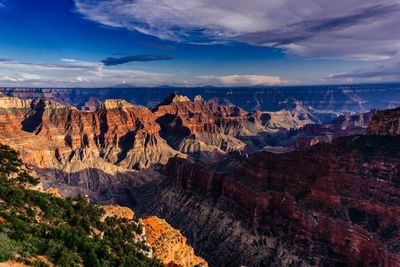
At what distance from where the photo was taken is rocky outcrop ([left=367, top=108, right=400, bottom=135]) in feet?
334

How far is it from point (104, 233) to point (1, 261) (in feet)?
74.4

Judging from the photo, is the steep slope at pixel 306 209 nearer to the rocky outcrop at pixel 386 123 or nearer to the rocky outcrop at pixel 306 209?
the rocky outcrop at pixel 306 209

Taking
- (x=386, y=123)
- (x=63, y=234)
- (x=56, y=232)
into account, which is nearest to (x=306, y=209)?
(x=386, y=123)

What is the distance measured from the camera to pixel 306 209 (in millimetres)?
96438

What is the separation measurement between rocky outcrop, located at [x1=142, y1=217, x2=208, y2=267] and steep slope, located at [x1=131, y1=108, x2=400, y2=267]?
105 feet

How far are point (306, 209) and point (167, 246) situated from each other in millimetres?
43415

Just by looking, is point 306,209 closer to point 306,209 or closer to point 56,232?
point 306,209

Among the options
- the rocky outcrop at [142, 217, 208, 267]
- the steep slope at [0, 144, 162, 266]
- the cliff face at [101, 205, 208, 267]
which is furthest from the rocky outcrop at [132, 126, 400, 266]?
the steep slope at [0, 144, 162, 266]

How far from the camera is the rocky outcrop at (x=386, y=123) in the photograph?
4008 inches

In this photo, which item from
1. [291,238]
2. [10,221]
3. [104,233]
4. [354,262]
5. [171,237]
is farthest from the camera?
[291,238]

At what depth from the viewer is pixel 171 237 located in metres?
69.2

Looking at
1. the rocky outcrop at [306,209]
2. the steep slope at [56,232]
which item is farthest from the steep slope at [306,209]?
the steep slope at [56,232]

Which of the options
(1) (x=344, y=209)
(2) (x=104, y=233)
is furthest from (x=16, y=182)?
(1) (x=344, y=209)

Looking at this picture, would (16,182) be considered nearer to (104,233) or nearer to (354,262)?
(104,233)
